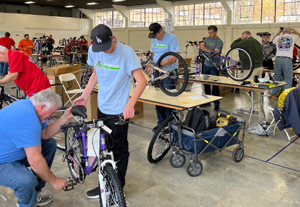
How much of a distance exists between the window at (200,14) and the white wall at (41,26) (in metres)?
8.95

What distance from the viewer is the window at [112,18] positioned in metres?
22.4

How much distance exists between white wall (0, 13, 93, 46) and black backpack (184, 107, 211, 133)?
64.3ft

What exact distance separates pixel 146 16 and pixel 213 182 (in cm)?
1887

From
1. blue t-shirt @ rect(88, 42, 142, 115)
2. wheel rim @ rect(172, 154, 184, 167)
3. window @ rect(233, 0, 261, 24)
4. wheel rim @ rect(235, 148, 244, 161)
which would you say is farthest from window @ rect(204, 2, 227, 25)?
blue t-shirt @ rect(88, 42, 142, 115)

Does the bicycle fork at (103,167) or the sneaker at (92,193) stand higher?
the bicycle fork at (103,167)

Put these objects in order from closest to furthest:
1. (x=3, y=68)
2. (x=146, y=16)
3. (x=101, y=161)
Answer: (x=101, y=161) → (x=3, y=68) → (x=146, y=16)

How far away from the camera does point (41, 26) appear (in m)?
21.0

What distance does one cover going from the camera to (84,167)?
2326 millimetres

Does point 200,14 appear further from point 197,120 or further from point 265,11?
point 197,120

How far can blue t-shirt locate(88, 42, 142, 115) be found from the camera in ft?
7.20

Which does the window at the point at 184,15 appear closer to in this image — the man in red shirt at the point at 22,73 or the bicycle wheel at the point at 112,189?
the man in red shirt at the point at 22,73

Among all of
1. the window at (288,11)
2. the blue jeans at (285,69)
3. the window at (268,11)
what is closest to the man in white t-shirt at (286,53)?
the blue jeans at (285,69)

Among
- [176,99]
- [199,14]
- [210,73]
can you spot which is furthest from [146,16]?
[176,99]

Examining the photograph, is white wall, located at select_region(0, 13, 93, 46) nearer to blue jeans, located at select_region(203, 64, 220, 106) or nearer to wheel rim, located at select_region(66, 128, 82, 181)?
blue jeans, located at select_region(203, 64, 220, 106)
